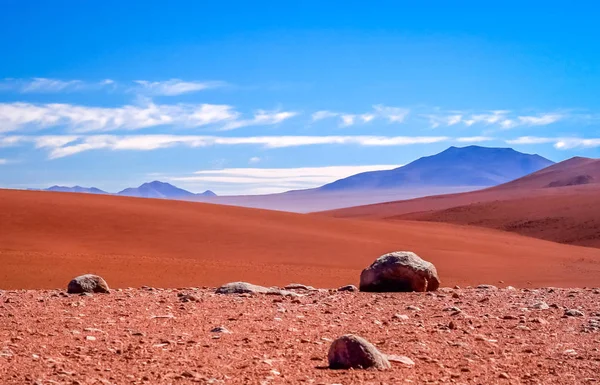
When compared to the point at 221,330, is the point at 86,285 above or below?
above

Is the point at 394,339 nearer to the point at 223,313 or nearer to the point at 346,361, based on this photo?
the point at 346,361

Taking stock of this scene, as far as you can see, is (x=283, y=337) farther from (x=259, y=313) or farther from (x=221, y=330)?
(x=259, y=313)

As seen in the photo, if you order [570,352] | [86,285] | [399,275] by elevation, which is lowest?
[570,352]

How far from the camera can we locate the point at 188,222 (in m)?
30.9

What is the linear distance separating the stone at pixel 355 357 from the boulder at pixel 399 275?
22.3 feet

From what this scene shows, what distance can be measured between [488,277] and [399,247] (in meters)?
7.42

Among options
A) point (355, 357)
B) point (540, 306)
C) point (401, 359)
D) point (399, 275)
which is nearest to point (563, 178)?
point (399, 275)

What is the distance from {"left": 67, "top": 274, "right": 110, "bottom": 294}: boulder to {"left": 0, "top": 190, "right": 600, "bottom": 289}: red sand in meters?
4.50

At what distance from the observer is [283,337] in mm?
7973

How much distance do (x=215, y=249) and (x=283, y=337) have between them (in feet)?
59.0

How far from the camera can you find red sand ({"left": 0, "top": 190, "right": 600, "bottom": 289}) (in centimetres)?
1883

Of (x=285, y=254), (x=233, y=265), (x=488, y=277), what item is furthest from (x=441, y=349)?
(x=285, y=254)

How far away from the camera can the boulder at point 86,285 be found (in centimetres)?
1206

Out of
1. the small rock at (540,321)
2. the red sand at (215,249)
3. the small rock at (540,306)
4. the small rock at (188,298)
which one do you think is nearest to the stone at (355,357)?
the small rock at (540,321)
